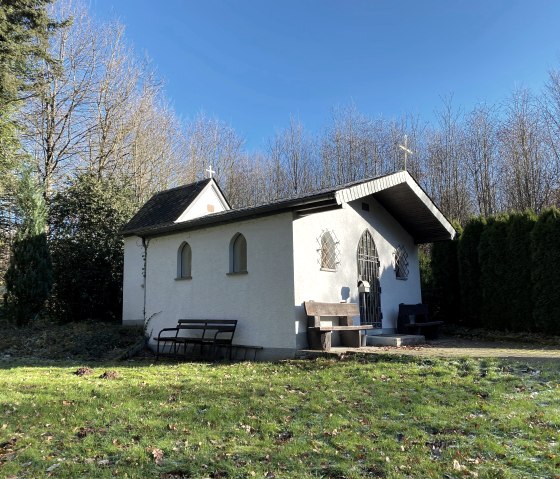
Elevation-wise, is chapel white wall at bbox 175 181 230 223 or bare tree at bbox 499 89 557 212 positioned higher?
bare tree at bbox 499 89 557 212

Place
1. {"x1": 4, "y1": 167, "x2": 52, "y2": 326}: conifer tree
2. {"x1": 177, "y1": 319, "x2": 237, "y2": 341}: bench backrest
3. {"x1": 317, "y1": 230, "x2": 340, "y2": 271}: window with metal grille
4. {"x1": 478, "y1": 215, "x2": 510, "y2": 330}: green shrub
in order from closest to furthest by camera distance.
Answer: {"x1": 177, "y1": 319, "x2": 237, "y2": 341}: bench backrest → {"x1": 317, "y1": 230, "x2": 340, "y2": 271}: window with metal grille → {"x1": 478, "y1": 215, "x2": 510, "y2": 330}: green shrub → {"x1": 4, "y1": 167, "x2": 52, "y2": 326}: conifer tree

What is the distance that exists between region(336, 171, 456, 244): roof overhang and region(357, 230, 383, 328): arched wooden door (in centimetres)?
141

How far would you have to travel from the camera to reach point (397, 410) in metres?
5.95

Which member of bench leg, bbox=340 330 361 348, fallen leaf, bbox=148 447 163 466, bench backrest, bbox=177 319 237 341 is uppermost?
bench backrest, bbox=177 319 237 341

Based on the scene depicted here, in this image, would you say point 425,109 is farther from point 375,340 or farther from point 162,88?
point 375,340

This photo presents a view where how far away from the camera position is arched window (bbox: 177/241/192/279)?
543 inches

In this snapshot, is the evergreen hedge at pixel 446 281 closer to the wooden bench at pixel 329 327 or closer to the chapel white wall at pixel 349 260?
the chapel white wall at pixel 349 260

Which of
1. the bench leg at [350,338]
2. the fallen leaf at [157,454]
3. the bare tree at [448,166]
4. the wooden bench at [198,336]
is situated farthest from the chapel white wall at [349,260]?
the bare tree at [448,166]

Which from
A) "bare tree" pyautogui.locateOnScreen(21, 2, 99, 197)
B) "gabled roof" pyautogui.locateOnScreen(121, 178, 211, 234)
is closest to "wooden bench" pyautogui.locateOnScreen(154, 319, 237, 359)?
"gabled roof" pyautogui.locateOnScreen(121, 178, 211, 234)

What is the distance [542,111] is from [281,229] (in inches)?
746

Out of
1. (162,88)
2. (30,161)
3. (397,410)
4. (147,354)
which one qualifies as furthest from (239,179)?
(397,410)

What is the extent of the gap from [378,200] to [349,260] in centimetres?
266

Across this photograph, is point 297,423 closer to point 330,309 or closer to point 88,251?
point 330,309

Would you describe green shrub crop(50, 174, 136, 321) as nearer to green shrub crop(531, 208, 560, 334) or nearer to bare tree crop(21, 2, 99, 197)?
bare tree crop(21, 2, 99, 197)
